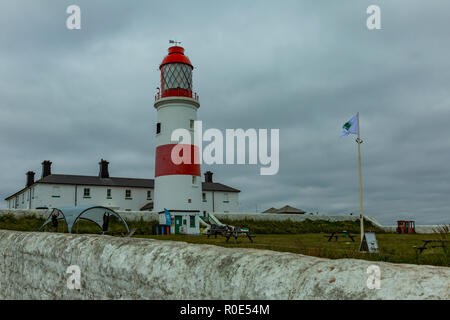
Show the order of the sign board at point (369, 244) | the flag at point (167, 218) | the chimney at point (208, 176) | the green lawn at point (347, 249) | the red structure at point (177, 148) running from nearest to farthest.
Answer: the green lawn at point (347, 249)
the sign board at point (369, 244)
the flag at point (167, 218)
the red structure at point (177, 148)
the chimney at point (208, 176)

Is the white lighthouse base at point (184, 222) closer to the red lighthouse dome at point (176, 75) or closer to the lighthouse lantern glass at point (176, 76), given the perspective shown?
the red lighthouse dome at point (176, 75)

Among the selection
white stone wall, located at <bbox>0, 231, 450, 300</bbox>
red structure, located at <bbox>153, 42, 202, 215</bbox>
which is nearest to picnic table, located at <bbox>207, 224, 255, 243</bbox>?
red structure, located at <bbox>153, 42, 202, 215</bbox>

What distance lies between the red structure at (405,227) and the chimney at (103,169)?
107 feet

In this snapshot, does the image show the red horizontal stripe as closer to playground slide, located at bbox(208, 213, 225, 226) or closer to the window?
playground slide, located at bbox(208, 213, 225, 226)

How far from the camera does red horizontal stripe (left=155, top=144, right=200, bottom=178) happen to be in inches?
1351

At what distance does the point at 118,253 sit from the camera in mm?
6410

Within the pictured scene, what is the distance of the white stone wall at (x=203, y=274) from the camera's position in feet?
10.5

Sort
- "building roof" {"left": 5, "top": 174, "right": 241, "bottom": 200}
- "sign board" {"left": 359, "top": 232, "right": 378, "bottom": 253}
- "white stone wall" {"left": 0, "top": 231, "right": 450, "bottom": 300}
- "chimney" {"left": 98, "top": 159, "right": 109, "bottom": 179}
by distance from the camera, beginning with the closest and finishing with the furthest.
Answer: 1. "white stone wall" {"left": 0, "top": 231, "right": 450, "bottom": 300}
2. "sign board" {"left": 359, "top": 232, "right": 378, "bottom": 253}
3. "building roof" {"left": 5, "top": 174, "right": 241, "bottom": 200}
4. "chimney" {"left": 98, "top": 159, "right": 109, "bottom": 179}

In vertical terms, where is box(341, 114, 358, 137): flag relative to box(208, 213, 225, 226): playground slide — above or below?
above

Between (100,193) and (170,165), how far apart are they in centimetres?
1592

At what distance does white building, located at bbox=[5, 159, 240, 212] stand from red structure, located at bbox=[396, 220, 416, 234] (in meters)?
21.4

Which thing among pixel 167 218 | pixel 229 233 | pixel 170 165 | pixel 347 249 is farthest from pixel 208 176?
pixel 347 249

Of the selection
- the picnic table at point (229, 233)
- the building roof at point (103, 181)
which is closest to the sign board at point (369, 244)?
the picnic table at point (229, 233)
